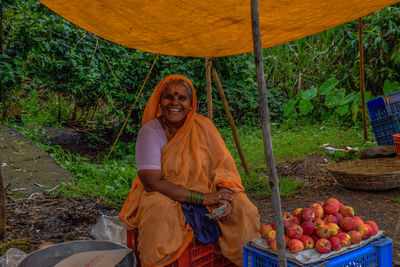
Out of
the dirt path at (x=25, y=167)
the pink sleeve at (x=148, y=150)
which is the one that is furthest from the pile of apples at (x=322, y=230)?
the dirt path at (x=25, y=167)

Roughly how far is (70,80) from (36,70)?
0.54m

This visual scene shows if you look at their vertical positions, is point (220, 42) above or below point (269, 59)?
below

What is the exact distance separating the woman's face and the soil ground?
140 centimetres

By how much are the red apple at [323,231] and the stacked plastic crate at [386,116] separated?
3.76 meters

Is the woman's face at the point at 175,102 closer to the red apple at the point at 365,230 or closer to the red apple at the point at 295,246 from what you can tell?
the red apple at the point at 295,246

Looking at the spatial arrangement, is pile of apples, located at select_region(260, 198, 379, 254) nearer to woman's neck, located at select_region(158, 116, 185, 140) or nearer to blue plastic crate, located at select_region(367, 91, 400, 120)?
woman's neck, located at select_region(158, 116, 185, 140)

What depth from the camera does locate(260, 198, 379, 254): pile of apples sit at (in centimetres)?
165

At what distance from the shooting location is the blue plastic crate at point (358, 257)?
5.43 ft

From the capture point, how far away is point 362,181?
4113 mm

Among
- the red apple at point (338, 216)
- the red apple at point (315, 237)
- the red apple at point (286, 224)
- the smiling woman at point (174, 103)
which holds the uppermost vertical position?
the smiling woman at point (174, 103)

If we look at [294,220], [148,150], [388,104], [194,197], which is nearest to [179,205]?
[194,197]

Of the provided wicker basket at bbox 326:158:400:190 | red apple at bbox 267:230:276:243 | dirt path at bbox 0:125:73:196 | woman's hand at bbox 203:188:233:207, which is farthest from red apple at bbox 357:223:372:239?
dirt path at bbox 0:125:73:196

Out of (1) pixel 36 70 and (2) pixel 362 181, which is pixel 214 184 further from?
(1) pixel 36 70

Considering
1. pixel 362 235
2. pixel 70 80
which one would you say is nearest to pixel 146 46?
pixel 362 235
